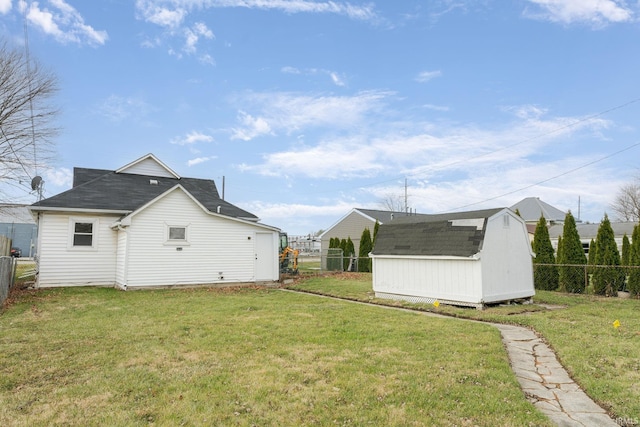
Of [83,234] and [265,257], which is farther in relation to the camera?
[265,257]

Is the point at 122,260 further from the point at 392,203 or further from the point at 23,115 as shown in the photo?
the point at 392,203

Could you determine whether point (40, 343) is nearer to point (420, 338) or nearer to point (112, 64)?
point (420, 338)

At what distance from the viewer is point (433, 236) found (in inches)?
436

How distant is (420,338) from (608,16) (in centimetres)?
1324

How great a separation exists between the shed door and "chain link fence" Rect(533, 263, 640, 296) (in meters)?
11.1

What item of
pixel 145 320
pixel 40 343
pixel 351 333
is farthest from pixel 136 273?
pixel 351 333

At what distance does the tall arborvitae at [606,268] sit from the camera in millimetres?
13578

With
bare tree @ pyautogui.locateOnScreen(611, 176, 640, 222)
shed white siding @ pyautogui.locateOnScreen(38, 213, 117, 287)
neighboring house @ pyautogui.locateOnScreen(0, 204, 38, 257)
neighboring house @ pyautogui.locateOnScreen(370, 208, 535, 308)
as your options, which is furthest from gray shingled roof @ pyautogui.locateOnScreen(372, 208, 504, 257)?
bare tree @ pyautogui.locateOnScreen(611, 176, 640, 222)

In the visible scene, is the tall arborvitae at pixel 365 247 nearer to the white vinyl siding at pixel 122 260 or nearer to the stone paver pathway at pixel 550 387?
the white vinyl siding at pixel 122 260

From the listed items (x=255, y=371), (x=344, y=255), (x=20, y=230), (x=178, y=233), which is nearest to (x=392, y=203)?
(x=344, y=255)

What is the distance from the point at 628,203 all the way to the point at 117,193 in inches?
2180

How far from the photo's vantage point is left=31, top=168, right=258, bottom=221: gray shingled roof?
592 inches

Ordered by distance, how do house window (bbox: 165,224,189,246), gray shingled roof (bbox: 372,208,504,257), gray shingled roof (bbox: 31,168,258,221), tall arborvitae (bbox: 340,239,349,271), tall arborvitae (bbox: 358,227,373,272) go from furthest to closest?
1. tall arborvitae (bbox: 340,239,349,271)
2. tall arborvitae (bbox: 358,227,373,272)
3. gray shingled roof (bbox: 31,168,258,221)
4. house window (bbox: 165,224,189,246)
5. gray shingled roof (bbox: 372,208,504,257)

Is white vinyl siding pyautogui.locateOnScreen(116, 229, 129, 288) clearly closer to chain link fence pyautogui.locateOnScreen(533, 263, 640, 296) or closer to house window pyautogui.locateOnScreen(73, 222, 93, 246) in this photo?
house window pyautogui.locateOnScreen(73, 222, 93, 246)
